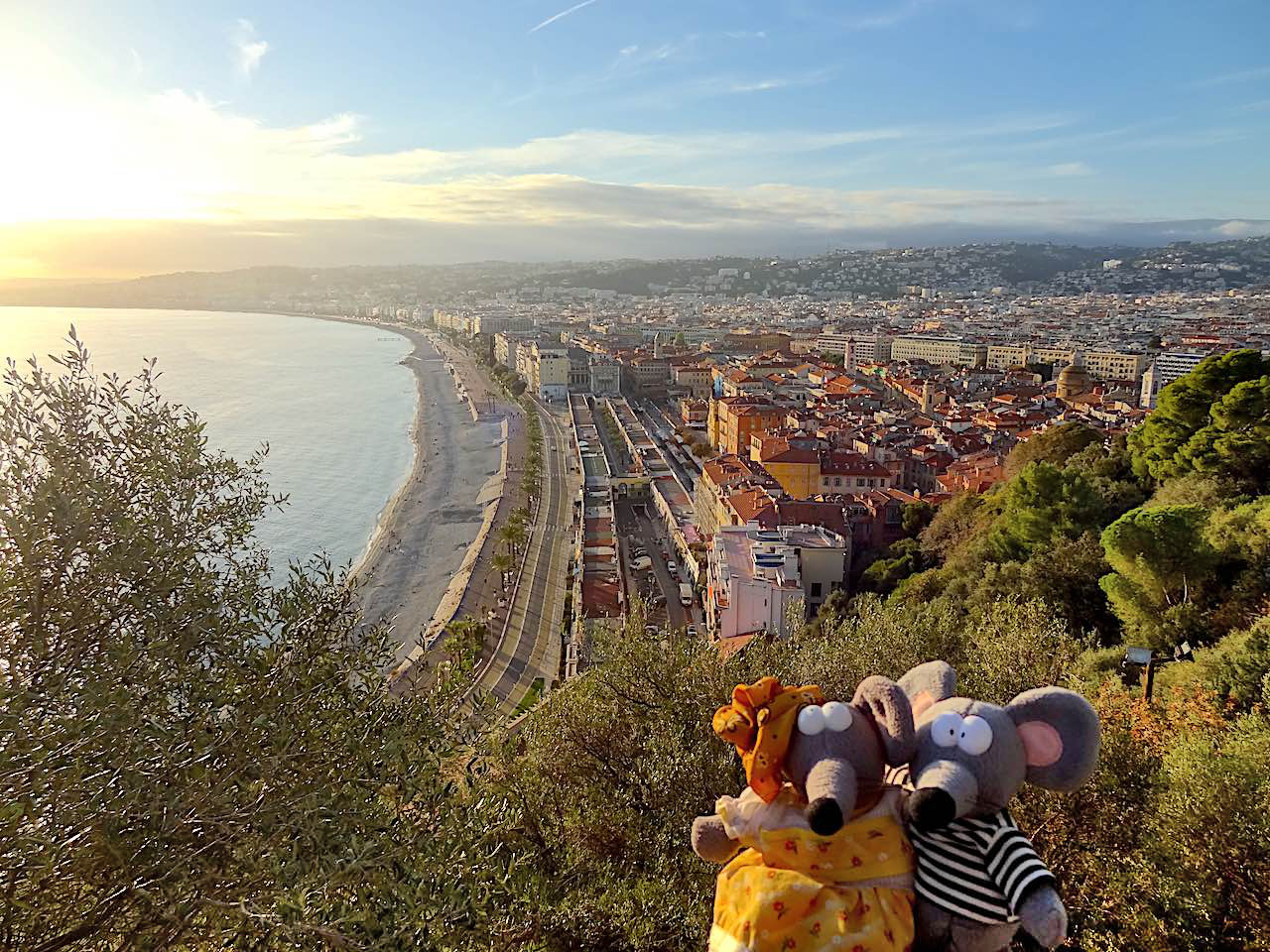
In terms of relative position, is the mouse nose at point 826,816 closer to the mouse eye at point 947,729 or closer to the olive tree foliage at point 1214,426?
the mouse eye at point 947,729

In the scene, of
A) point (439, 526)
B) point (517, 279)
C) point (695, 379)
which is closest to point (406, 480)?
point (439, 526)

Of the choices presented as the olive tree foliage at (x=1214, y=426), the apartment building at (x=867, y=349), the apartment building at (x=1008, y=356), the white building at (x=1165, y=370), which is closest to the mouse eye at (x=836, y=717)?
the olive tree foliage at (x=1214, y=426)

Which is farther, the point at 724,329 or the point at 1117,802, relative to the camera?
the point at 724,329

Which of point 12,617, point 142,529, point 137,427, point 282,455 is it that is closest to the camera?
point 12,617

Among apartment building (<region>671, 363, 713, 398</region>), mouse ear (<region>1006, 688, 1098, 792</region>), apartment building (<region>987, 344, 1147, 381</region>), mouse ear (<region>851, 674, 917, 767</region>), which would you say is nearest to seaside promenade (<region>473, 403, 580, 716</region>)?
mouse ear (<region>851, 674, 917, 767</region>)

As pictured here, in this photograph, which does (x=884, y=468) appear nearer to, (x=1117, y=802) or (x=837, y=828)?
(x=1117, y=802)

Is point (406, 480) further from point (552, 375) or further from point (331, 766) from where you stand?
point (331, 766)

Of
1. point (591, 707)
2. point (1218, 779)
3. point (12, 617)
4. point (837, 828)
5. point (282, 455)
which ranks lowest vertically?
point (282, 455)

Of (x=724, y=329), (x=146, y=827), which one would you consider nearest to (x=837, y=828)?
(x=146, y=827)
